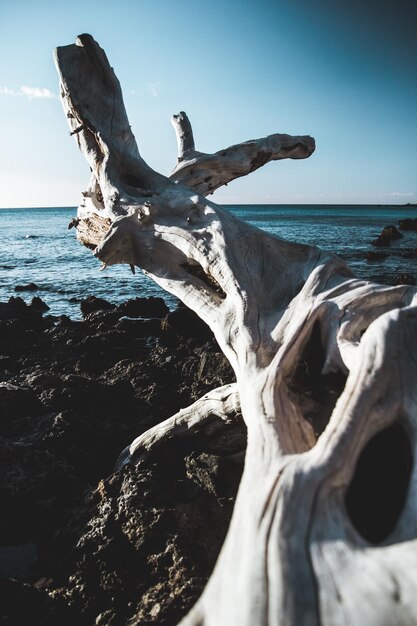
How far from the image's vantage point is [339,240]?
22.9 m

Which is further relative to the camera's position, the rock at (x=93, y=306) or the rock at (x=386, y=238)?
the rock at (x=386, y=238)

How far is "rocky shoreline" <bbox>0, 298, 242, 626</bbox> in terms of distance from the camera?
2162mm

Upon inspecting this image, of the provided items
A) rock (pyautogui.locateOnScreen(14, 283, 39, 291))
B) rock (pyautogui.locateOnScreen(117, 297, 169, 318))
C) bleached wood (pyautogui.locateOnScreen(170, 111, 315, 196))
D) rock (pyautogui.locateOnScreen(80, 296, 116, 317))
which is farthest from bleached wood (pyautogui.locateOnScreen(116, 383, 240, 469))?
rock (pyautogui.locateOnScreen(14, 283, 39, 291))

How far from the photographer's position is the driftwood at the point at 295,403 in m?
1.23

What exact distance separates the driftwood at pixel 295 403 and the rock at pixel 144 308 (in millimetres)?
4427

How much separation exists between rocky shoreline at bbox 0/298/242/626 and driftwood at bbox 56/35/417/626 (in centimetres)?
37

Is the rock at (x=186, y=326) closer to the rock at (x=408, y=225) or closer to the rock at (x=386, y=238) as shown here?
the rock at (x=386, y=238)

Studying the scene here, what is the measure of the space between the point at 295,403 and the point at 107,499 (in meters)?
1.61

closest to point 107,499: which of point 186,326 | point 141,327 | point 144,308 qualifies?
point 186,326

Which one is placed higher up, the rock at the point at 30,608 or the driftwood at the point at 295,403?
the driftwood at the point at 295,403

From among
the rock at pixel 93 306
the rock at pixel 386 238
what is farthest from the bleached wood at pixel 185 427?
the rock at pixel 386 238

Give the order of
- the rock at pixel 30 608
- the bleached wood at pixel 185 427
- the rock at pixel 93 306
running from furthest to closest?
the rock at pixel 93 306 → the bleached wood at pixel 185 427 → the rock at pixel 30 608

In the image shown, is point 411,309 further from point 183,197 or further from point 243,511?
point 183,197

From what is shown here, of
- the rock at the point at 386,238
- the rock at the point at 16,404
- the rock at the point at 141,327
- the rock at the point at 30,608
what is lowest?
the rock at the point at 30,608
